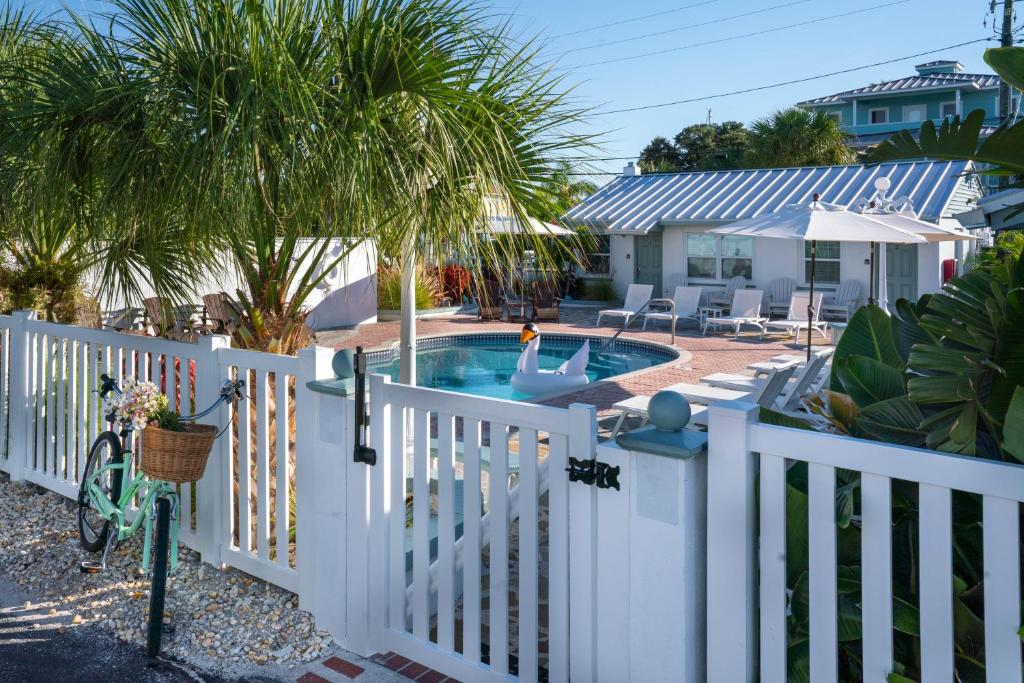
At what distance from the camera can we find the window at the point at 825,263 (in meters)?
21.0

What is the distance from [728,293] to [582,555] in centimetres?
1983

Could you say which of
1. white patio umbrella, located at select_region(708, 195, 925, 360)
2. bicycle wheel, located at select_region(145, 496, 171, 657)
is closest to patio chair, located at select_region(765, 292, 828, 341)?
white patio umbrella, located at select_region(708, 195, 925, 360)

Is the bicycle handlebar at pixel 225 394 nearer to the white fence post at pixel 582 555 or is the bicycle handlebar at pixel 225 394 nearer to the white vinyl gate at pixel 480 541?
the white vinyl gate at pixel 480 541

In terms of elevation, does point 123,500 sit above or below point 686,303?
below

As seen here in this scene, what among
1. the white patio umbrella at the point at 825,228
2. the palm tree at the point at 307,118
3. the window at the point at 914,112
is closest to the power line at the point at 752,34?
the window at the point at 914,112

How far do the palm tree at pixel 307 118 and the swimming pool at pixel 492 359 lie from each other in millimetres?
9321

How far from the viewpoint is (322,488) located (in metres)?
4.00

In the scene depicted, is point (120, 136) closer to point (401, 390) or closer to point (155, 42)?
point (155, 42)

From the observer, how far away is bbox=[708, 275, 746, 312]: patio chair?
21766 millimetres

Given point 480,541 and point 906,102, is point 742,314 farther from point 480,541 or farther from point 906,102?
point 906,102

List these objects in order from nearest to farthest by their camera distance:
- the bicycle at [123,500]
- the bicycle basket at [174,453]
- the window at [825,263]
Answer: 1. the bicycle basket at [174,453]
2. the bicycle at [123,500]
3. the window at [825,263]

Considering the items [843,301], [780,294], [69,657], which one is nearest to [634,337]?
[780,294]

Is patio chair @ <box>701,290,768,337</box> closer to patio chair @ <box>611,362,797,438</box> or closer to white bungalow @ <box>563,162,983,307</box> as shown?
white bungalow @ <box>563,162,983,307</box>

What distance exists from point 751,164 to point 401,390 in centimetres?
3158
